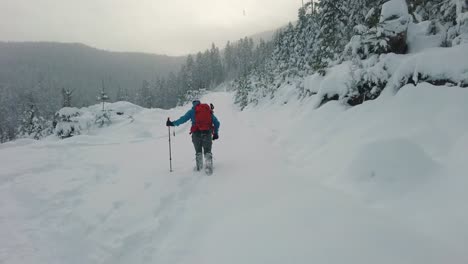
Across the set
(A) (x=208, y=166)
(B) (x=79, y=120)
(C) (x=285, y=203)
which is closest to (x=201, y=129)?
(A) (x=208, y=166)

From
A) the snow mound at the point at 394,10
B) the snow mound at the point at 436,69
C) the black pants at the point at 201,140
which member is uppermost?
the snow mound at the point at 394,10

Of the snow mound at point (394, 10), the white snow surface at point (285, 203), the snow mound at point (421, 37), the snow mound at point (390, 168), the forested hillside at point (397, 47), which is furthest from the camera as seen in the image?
the snow mound at point (394, 10)

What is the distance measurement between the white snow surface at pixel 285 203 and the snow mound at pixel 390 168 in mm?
17

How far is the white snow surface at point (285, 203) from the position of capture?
334cm

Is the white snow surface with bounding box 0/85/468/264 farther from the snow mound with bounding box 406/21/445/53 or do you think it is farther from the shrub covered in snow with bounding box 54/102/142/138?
the shrub covered in snow with bounding box 54/102/142/138

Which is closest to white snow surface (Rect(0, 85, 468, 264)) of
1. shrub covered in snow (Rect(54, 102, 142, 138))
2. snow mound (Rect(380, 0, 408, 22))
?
snow mound (Rect(380, 0, 408, 22))

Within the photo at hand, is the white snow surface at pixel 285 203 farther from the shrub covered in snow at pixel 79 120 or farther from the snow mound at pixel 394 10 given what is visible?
the shrub covered in snow at pixel 79 120

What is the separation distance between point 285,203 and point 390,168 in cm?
169

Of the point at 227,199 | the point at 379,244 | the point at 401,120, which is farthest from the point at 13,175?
the point at 401,120

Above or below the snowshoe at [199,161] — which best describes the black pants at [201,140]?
above

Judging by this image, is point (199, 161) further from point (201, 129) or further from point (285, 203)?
point (285, 203)

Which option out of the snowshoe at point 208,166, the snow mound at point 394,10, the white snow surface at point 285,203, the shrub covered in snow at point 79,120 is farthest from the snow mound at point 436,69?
the shrub covered in snow at point 79,120

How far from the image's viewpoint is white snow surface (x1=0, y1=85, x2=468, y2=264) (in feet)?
11.0

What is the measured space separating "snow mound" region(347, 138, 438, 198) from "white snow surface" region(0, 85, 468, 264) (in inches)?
0.7
